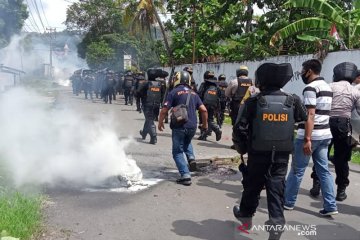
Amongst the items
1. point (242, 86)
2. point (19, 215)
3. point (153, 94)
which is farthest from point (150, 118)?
point (19, 215)

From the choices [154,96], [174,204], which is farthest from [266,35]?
[174,204]

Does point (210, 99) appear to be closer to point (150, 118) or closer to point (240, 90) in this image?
point (150, 118)

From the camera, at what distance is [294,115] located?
14.3 ft

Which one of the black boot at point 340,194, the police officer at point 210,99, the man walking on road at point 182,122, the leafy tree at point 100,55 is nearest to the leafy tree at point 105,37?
the leafy tree at point 100,55

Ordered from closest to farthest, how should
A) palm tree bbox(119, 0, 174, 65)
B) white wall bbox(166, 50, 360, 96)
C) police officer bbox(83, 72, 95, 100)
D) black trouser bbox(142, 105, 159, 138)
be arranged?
black trouser bbox(142, 105, 159, 138) → white wall bbox(166, 50, 360, 96) → palm tree bbox(119, 0, 174, 65) → police officer bbox(83, 72, 95, 100)

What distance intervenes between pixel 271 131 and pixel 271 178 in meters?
0.45

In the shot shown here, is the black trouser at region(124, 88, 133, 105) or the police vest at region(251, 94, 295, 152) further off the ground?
the police vest at region(251, 94, 295, 152)

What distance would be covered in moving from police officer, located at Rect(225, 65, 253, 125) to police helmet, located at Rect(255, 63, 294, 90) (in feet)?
15.9

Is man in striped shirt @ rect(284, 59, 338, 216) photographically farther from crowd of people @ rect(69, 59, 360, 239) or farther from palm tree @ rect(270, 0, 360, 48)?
palm tree @ rect(270, 0, 360, 48)

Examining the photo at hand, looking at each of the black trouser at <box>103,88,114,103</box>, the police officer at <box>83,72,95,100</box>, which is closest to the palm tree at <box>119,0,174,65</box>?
the black trouser at <box>103,88,114,103</box>

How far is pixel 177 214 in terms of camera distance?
17.6 feet

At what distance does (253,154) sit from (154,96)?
21.7ft

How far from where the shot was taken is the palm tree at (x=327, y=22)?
12.4 metres

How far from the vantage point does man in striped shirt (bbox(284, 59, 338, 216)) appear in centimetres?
500
